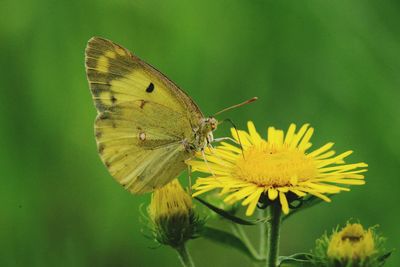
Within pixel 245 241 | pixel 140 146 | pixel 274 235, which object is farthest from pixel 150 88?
pixel 274 235

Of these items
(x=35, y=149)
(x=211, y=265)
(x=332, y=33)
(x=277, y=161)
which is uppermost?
(x=332, y=33)

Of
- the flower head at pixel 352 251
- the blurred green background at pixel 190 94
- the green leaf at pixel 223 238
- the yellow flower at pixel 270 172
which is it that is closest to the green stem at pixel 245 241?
the green leaf at pixel 223 238

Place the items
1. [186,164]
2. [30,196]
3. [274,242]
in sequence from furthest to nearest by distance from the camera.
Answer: [30,196], [186,164], [274,242]

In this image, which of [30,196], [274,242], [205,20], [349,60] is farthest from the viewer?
[205,20]

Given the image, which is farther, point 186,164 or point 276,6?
point 276,6

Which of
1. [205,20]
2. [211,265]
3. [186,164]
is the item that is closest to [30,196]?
[211,265]

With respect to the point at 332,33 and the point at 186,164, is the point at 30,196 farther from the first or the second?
the point at 332,33
